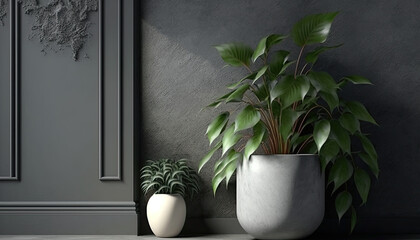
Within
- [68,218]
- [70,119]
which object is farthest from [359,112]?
[68,218]

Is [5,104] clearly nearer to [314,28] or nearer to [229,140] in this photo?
[229,140]

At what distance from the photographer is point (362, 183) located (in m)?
2.82

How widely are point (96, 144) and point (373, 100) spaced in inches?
68.0

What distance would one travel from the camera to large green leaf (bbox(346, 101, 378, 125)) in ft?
9.02

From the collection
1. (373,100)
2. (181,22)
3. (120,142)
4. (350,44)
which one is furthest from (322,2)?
(120,142)

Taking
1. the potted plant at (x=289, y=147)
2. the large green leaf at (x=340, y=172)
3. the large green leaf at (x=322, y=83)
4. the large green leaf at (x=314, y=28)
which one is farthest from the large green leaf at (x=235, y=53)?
the large green leaf at (x=340, y=172)

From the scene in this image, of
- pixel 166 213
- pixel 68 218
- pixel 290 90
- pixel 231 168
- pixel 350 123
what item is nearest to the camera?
pixel 290 90

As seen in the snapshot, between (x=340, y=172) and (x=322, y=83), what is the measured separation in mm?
511

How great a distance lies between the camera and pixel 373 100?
3.14 m

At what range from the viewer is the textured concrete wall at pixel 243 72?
10.3ft

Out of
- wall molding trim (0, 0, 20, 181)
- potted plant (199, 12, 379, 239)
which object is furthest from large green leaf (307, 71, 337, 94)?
wall molding trim (0, 0, 20, 181)

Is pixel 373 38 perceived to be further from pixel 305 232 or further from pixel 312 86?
pixel 305 232

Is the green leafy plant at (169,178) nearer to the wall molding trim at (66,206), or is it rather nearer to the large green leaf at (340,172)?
the wall molding trim at (66,206)

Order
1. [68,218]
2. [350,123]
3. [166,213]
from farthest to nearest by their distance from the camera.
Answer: [68,218] < [166,213] < [350,123]
